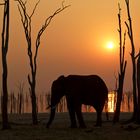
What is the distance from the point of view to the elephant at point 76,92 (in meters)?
17.8

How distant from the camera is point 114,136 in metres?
13.6

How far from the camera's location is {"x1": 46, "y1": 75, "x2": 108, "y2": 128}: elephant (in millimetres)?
17750

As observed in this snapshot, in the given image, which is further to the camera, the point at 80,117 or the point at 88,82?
the point at 88,82

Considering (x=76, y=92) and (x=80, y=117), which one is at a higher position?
(x=76, y=92)

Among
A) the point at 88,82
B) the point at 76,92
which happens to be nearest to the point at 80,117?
the point at 76,92

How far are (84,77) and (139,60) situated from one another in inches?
106

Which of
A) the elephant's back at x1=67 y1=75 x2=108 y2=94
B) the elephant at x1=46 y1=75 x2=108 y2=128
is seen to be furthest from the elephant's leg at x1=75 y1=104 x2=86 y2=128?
the elephant's back at x1=67 y1=75 x2=108 y2=94

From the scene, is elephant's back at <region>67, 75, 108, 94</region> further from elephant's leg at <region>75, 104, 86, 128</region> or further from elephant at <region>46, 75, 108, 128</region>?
elephant's leg at <region>75, 104, 86, 128</region>

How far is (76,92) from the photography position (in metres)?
17.8

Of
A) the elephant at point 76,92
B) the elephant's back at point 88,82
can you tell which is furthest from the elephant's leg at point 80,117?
the elephant's back at point 88,82

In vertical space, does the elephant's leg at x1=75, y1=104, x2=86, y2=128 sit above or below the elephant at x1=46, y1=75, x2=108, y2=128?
below

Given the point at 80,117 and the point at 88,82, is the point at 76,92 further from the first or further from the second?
the point at 80,117

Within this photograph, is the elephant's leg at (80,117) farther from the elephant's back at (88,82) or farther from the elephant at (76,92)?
the elephant's back at (88,82)

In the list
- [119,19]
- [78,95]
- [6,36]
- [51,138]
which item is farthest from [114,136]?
[119,19]
